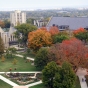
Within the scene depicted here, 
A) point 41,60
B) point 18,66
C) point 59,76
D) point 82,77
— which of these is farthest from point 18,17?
point 59,76

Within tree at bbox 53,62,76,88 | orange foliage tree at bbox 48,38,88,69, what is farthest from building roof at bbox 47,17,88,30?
tree at bbox 53,62,76,88

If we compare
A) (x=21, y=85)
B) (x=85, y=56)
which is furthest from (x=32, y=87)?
(x=85, y=56)

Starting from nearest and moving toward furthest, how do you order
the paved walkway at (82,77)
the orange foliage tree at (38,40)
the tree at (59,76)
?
the tree at (59,76) < the paved walkway at (82,77) < the orange foliage tree at (38,40)

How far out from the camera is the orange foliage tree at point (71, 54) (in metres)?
39.5

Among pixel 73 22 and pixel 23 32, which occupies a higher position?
pixel 73 22

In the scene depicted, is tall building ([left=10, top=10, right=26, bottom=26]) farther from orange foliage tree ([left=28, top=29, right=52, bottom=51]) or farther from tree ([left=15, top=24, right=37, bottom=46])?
orange foliage tree ([left=28, top=29, right=52, bottom=51])

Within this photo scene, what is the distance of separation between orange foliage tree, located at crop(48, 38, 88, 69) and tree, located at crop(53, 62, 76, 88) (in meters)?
5.10

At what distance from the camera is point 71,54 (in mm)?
40781

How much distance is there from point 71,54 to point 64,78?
25.0 feet

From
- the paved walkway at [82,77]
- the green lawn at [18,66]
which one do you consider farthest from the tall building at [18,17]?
the paved walkway at [82,77]

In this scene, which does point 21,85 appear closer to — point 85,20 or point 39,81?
point 39,81

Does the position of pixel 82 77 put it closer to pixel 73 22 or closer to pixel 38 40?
pixel 38 40

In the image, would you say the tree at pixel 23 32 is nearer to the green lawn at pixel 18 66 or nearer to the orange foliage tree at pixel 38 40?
the orange foliage tree at pixel 38 40

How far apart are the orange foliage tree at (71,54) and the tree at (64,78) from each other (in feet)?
16.7
